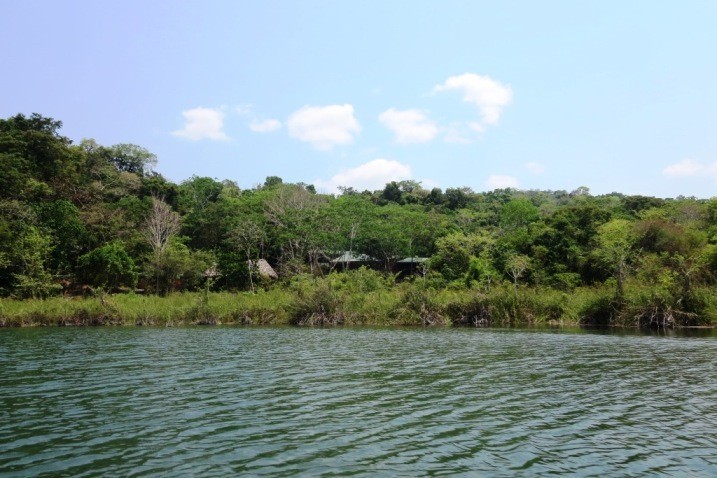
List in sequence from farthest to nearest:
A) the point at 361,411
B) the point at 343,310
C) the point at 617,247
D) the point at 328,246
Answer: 1. the point at 328,246
2. the point at 343,310
3. the point at 617,247
4. the point at 361,411

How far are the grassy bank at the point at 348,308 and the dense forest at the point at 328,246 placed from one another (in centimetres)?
15

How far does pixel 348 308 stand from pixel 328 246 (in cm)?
2062

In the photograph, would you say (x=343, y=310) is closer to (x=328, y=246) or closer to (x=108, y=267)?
(x=328, y=246)

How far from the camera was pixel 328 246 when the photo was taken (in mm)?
58250

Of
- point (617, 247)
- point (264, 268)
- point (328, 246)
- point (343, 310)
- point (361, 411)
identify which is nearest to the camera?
point (361, 411)

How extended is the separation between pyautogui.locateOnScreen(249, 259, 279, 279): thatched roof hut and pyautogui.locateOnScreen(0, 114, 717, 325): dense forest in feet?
1.51

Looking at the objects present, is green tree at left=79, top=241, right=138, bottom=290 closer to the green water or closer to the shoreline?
the shoreline

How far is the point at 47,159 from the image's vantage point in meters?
56.4

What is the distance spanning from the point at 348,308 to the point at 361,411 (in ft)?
86.0

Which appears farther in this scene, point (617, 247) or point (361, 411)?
point (617, 247)

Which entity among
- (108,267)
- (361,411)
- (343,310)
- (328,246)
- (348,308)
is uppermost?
(328,246)

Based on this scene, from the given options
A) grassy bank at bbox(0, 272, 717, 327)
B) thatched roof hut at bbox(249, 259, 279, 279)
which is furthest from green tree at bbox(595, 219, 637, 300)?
thatched roof hut at bbox(249, 259, 279, 279)

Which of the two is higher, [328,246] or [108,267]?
[328,246]

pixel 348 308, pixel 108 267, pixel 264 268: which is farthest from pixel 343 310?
pixel 108 267
